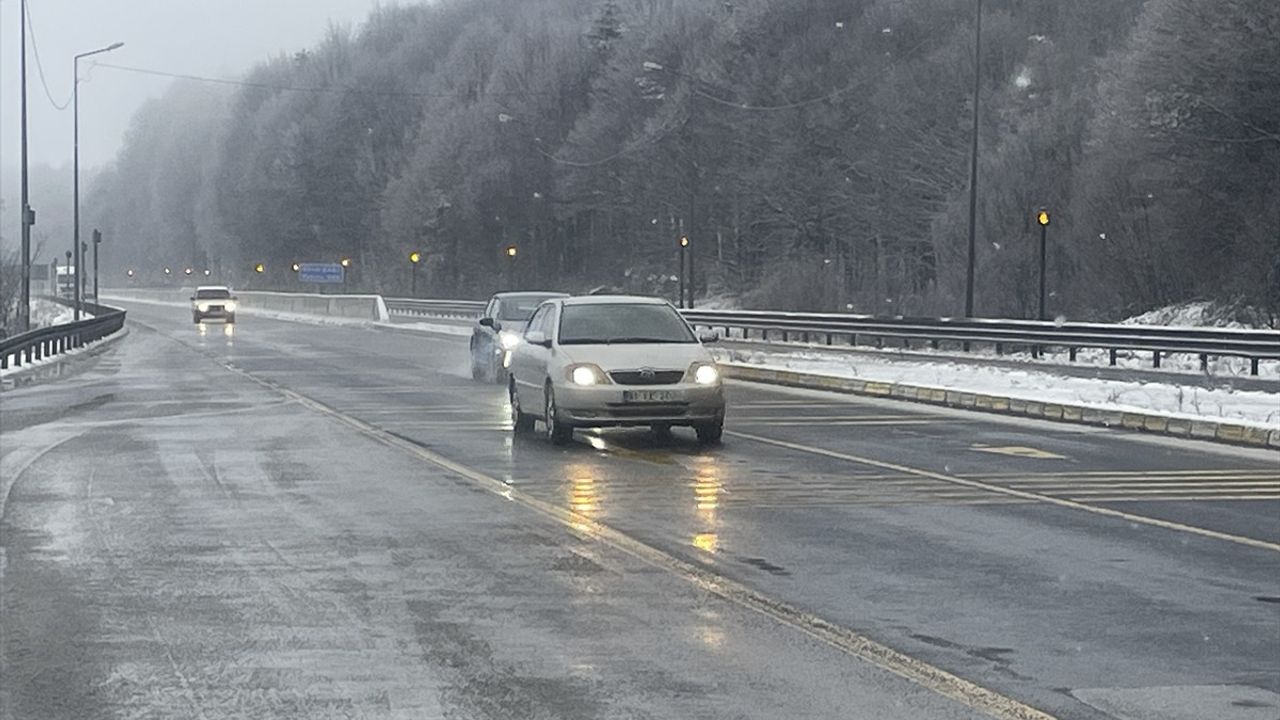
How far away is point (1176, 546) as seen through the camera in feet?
36.3

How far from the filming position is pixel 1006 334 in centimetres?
3888

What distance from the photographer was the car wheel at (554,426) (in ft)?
59.9

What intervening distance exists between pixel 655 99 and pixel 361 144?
52931 millimetres

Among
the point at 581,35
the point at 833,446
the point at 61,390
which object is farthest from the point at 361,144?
the point at 833,446

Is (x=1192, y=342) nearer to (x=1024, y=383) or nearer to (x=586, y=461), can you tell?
(x=1024, y=383)

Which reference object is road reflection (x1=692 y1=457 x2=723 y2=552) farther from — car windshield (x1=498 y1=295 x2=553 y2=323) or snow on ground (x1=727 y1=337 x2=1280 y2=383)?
snow on ground (x1=727 y1=337 x2=1280 y2=383)

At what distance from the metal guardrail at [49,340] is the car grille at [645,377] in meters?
17.9

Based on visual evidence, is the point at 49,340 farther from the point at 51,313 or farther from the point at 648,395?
the point at 51,313

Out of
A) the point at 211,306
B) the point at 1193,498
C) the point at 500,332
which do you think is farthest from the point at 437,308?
the point at 1193,498

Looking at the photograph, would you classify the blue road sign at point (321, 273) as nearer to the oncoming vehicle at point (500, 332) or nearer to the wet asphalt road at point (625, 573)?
the oncoming vehicle at point (500, 332)

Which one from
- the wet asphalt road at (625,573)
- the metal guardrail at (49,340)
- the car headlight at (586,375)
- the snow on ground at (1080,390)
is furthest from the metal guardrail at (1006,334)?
the metal guardrail at (49,340)

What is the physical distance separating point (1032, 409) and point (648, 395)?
7.11 m

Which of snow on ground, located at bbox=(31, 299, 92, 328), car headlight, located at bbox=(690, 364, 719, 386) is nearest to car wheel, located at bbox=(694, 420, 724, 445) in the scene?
car headlight, located at bbox=(690, 364, 719, 386)

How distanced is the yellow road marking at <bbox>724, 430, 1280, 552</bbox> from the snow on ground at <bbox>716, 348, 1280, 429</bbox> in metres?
5.04
